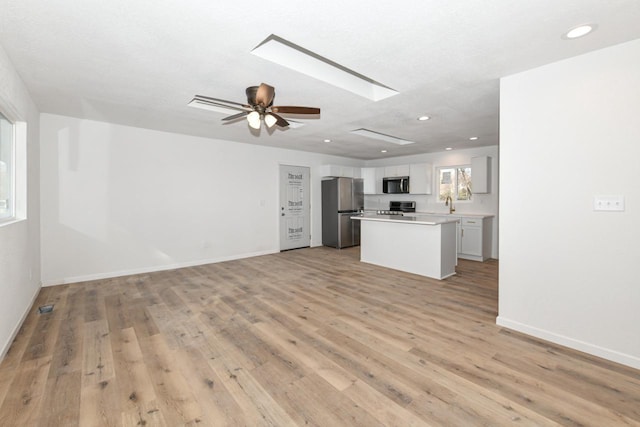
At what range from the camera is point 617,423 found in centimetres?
162

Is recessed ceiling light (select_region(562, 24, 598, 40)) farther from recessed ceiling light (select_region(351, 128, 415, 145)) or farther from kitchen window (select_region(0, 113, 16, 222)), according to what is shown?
kitchen window (select_region(0, 113, 16, 222))

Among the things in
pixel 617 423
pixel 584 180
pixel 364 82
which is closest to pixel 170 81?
pixel 364 82

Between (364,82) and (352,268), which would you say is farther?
(352,268)

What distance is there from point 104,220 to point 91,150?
1.10 meters

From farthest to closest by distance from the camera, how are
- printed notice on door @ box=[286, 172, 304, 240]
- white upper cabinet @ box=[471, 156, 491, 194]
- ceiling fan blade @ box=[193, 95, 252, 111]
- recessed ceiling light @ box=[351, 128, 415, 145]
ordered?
printed notice on door @ box=[286, 172, 304, 240] < white upper cabinet @ box=[471, 156, 491, 194] < recessed ceiling light @ box=[351, 128, 415, 145] < ceiling fan blade @ box=[193, 95, 252, 111]

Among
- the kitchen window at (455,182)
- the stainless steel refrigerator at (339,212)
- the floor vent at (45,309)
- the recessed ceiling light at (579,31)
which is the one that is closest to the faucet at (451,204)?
the kitchen window at (455,182)

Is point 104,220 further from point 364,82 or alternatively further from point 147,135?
point 364,82

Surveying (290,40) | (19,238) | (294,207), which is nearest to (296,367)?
(290,40)

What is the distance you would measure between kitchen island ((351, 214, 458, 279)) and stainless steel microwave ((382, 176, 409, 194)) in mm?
2302

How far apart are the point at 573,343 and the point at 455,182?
495cm

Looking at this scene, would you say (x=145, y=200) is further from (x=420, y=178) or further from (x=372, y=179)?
(x=420, y=178)

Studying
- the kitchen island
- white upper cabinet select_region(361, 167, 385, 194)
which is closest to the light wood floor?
the kitchen island

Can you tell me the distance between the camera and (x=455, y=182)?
690cm

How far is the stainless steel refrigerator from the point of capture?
728 cm
